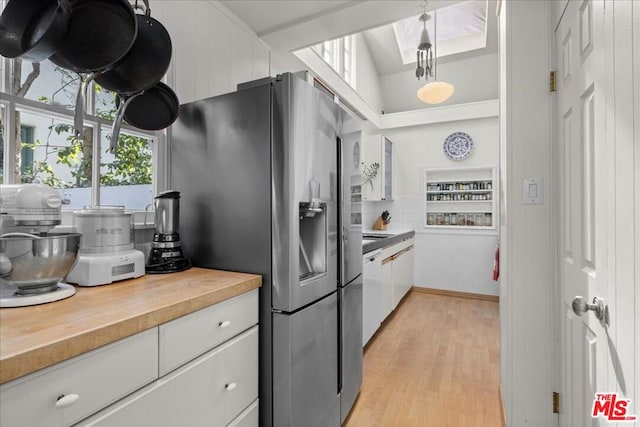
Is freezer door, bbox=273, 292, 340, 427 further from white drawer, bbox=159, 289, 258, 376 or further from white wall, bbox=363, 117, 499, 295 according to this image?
white wall, bbox=363, 117, 499, 295

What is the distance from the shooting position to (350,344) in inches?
73.5

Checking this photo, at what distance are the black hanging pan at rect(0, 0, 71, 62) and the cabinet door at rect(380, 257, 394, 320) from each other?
9.00 feet

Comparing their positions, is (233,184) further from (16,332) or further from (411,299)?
(411,299)

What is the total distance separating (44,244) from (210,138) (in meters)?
0.82

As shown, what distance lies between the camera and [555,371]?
4.79ft

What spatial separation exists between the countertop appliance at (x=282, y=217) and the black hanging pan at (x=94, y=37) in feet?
1.58

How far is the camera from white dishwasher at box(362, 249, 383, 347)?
255cm

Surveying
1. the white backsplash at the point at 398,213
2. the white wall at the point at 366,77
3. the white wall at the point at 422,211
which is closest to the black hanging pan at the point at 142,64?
the white wall at the point at 366,77

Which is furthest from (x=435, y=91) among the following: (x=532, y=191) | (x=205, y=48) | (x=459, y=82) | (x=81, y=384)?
(x=81, y=384)

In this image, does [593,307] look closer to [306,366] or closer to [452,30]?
[306,366]

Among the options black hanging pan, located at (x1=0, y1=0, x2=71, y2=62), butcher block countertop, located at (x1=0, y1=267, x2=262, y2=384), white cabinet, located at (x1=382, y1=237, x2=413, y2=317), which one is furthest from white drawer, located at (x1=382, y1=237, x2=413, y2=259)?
black hanging pan, located at (x1=0, y1=0, x2=71, y2=62)

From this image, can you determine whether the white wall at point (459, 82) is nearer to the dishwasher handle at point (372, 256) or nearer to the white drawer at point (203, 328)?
the dishwasher handle at point (372, 256)

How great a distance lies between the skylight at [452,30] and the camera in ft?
13.5

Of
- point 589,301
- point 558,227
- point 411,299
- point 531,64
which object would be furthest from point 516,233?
point 411,299
